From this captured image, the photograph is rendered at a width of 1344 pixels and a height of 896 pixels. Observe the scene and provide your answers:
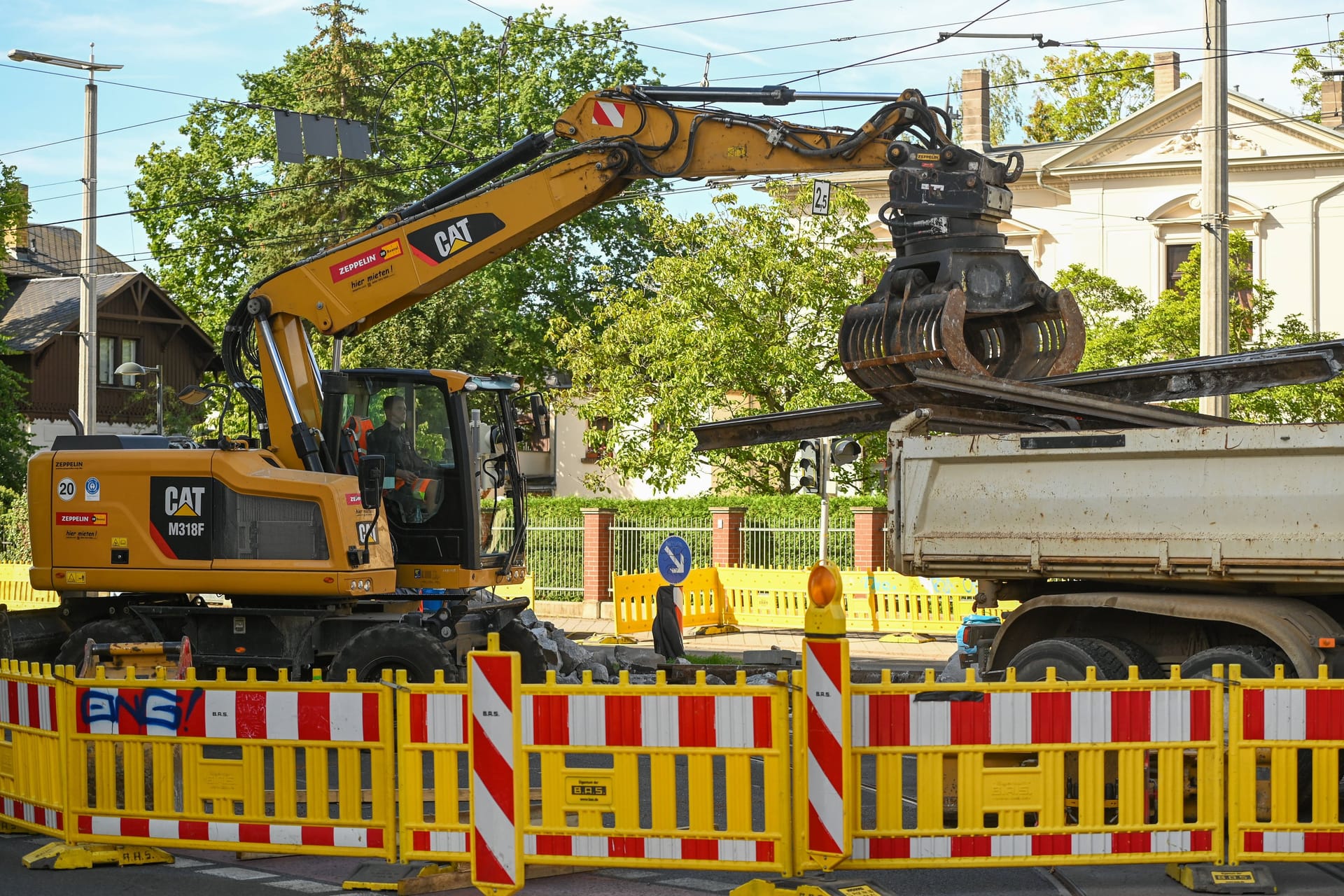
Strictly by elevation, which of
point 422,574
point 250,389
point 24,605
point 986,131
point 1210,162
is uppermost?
point 986,131

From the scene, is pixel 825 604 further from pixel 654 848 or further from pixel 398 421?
pixel 398 421

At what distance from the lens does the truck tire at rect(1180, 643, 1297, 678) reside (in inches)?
325

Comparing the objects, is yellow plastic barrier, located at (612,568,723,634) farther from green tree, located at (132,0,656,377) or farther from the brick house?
the brick house

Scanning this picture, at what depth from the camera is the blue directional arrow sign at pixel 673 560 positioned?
59.0ft

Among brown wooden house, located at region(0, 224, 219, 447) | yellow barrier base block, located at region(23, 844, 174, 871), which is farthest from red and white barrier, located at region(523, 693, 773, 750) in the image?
brown wooden house, located at region(0, 224, 219, 447)

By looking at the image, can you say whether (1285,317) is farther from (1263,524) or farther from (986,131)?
(1263,524)

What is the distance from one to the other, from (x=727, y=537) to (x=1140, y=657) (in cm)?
1684

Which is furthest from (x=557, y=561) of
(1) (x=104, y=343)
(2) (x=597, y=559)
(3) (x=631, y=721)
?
(1) (x=104, y=343)

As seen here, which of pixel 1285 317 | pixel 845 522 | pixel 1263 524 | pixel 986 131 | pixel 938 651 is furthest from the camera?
pixel 986 131

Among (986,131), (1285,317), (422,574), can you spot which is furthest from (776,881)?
(986,131)

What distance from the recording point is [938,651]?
19.9 meters

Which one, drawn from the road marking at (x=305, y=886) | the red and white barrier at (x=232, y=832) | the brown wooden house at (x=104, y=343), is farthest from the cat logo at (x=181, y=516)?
the brown wooden house at (x=104, y=343)

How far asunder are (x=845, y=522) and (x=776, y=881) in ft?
61.2

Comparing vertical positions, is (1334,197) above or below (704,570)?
above
